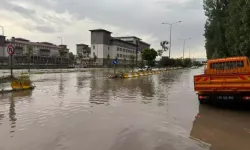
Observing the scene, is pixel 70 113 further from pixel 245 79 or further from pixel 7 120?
pixel 245 79

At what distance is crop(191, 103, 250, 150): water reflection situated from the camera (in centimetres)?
660

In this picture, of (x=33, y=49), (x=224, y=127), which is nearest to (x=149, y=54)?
(x=33, y=49)

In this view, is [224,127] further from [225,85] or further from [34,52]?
[34,52]

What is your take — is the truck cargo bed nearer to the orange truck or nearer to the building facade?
the orange truck

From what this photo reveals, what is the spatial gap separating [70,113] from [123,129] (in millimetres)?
3190

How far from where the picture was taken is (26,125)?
27.1ft

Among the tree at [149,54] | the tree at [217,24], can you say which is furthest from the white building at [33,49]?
the tree at [217,24]

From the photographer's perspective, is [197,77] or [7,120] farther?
[197,77]

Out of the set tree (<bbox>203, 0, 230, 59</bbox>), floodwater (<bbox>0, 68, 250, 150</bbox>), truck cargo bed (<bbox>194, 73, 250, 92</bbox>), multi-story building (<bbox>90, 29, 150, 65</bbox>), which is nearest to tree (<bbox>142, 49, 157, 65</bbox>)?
multi-story building (<bbox>90, 29, 150, 65</bbox>)

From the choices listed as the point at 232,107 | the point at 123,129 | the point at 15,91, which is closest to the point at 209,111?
the point at 232,107

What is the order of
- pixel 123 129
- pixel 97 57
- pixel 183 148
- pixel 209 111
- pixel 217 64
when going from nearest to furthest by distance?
pixel 183 148 < pixel 123 129 < pixel 209 111 < pixel 217 64 < pixel 97 57

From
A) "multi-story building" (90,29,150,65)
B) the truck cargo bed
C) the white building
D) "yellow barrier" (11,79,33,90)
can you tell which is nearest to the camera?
the truck cargo bed

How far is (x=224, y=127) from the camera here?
8242mm

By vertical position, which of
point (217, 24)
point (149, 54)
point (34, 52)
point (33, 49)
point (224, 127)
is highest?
point (33, 49)
